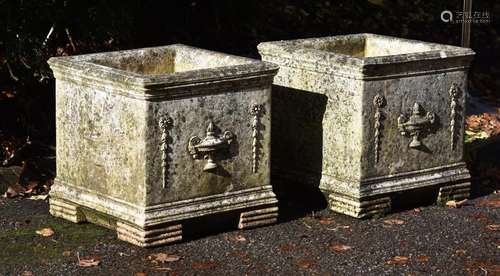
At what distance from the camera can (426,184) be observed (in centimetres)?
866

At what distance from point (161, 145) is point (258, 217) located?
2.97 ft

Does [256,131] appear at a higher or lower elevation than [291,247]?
higher

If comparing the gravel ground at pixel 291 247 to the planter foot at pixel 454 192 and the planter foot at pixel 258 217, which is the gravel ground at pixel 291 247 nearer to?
the planter foot at pixel 258 217

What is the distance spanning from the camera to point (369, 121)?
825 centimetres

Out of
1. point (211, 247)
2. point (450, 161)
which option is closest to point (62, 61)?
point (211, 247)

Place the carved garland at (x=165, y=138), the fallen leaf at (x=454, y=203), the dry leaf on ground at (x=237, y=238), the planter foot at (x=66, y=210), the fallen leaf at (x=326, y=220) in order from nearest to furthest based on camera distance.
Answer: the carved garland at (x=165, y=138) < the dry leaf on ground at (x=237, y=238) < the planter foot at (x=66, y=210) < the fallen leaf at (x=326, y=220) < the fallen leaf at (x=454, y=203)

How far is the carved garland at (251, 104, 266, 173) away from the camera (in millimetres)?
7910

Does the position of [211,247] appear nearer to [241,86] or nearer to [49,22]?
[241,86]

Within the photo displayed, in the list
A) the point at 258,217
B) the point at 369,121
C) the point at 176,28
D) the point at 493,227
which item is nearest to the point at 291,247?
the point at 258,217

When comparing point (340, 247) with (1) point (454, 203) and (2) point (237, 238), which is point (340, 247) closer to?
(2) point (237, 238)

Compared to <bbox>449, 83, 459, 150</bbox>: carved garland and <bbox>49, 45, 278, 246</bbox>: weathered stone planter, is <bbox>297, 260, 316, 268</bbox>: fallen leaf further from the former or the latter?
<bbox>449, 83, 459, 150</bbox>: carved garland

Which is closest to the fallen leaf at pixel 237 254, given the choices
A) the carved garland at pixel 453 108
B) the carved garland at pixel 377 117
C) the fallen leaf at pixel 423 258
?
the fallen leaf at pixel 423 258

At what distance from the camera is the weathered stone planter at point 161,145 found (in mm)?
7543

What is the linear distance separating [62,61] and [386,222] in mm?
2268
